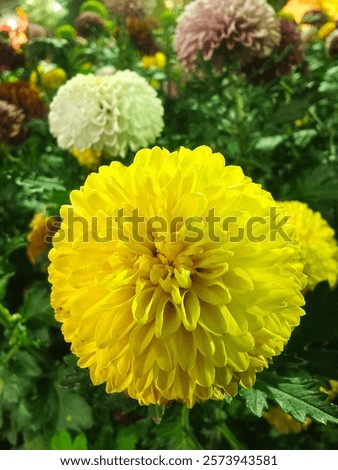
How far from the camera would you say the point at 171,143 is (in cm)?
92

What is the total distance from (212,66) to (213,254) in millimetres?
578

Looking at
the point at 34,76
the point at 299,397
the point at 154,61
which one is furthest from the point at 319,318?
the point at 154,61

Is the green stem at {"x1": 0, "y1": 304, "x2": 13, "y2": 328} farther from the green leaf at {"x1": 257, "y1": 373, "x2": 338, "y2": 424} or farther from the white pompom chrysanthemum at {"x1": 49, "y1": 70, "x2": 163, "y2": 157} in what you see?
the green leaf at {"x1": 257, "y1": 373, "x2": 338, "y2": 424}

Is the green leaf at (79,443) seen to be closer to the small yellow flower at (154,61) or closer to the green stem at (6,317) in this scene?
the green stem at (6,317)

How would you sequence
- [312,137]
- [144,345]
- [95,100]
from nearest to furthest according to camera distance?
1. [144,345]
2. [95,100]
3. [312,137]

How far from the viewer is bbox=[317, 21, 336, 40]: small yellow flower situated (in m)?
1.06

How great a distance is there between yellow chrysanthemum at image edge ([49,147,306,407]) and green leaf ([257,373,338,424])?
0.07 m

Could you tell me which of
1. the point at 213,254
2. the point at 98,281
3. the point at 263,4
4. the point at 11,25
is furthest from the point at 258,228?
the point at 11,25

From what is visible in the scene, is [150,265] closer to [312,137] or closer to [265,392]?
[265,392]

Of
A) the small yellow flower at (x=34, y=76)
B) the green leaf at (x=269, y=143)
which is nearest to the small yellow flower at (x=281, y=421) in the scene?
the green leaf at (x=269, y=143)

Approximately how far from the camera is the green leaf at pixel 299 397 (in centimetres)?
49

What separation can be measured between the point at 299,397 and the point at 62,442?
1.28 ft

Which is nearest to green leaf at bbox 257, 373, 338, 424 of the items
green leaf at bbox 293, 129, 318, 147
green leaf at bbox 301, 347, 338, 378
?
green leaf at bbox 301, 347, 338, 378

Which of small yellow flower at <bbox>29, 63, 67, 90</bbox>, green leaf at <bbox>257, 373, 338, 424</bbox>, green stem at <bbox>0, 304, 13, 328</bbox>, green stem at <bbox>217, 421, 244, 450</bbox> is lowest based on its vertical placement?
green stem at <bbox>217, 421, 244, 450</bbox>
